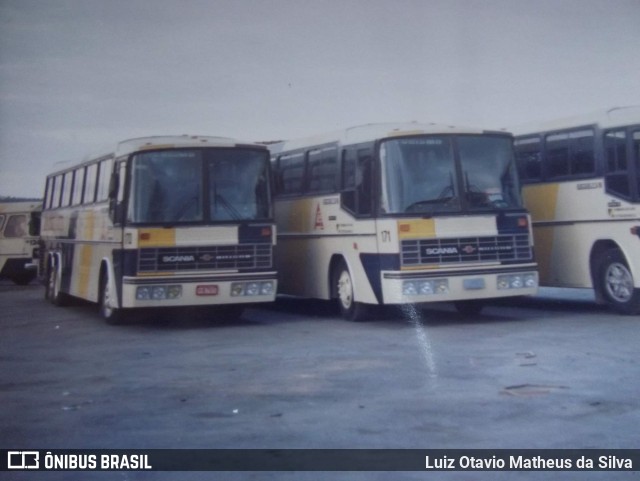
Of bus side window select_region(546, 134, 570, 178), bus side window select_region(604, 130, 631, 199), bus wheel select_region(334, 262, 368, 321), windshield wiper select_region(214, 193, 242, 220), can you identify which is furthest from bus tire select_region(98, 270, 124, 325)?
bus side window select_region(604, 130, 631, 199)

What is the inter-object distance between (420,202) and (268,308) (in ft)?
16.8

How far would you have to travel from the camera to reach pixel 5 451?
5.88m

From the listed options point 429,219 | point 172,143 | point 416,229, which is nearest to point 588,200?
point 429,219

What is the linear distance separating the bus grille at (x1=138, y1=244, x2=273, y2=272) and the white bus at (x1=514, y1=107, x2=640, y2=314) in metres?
4.14

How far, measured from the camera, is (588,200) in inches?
590

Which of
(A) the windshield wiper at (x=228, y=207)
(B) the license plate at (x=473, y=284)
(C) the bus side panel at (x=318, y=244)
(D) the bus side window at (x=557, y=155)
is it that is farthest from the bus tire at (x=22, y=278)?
(B) the license plate at (x=473, y=284)

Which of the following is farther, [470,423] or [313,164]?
[313,164]

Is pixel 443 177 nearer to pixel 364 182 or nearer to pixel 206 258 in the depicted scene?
pixel 364 182

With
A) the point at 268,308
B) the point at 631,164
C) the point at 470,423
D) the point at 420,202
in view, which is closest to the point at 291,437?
the point at 470,423

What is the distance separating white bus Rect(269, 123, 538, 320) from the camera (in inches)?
532

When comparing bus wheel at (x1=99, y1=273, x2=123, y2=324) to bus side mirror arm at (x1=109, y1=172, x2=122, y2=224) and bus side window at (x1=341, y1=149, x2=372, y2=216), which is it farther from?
bus side window at (x1=341, y1=149, x2=372, y2=216)

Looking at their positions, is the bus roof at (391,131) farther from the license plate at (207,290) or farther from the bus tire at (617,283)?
the license plate at (207,290)

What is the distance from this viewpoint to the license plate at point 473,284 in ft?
44.7

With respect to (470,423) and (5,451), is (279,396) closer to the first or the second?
(470,423)
